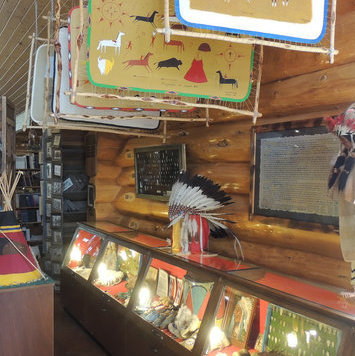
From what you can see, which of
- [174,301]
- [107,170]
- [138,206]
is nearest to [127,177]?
[107,170]

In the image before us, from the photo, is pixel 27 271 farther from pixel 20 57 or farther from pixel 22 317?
pixel 20 57

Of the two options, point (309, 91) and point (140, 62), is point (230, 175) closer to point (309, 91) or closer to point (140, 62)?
point (309, 91)

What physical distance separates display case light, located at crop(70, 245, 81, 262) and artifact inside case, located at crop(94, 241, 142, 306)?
77 cm

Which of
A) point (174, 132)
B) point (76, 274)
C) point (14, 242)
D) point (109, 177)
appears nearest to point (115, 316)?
point (76, 274)

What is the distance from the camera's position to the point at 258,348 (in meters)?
2.60

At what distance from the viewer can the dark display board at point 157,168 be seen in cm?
422

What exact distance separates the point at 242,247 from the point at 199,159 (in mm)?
1009

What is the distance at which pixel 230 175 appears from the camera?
3580mm

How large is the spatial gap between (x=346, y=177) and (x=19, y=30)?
3674 mm

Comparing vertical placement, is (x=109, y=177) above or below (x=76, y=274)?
above

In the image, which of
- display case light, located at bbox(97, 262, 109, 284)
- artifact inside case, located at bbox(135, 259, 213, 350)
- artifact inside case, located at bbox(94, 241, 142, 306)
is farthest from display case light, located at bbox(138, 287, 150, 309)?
display case light, located at bbox(97, 262, 109, 284)

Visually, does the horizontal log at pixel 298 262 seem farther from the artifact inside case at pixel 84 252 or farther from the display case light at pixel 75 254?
the display case light at pixel 75 254

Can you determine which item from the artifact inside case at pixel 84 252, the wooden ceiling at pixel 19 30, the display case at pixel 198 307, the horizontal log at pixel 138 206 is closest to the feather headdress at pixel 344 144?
the display case at pixel 198 307

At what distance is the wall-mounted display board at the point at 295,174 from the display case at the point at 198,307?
0.46 meters
